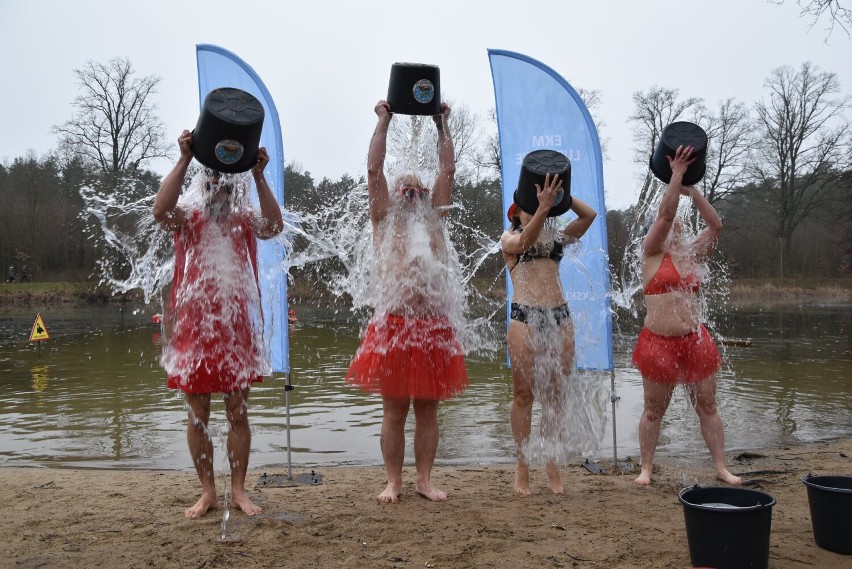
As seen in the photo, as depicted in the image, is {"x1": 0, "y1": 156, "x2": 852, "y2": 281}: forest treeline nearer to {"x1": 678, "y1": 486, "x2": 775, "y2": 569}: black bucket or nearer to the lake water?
the lake water

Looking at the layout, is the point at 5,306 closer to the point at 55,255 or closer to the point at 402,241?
the point at 55,255

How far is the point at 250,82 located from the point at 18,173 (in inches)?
1511

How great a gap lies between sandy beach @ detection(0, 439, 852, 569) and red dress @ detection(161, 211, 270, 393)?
0.75 meters

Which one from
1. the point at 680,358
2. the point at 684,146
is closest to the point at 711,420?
the point at 680,358

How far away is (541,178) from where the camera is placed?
3955 mm

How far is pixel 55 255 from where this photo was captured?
109 ft

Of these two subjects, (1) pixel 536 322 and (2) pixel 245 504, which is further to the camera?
(1) pixel 536 322

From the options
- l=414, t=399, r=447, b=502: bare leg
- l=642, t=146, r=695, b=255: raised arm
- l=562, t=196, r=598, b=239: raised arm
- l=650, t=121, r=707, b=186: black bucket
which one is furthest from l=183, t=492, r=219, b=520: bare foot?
l=650, t=121, r=707, b=186: black bucket

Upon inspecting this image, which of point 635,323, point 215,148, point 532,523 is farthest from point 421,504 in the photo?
point 635,323

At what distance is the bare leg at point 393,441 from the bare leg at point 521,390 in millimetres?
687

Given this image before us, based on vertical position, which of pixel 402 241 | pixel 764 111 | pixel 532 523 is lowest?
pixel 532 523

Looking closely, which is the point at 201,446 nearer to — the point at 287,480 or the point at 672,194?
the point at 287,480

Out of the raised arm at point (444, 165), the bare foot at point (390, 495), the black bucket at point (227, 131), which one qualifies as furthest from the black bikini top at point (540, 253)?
the black bucket at point (227, 131)

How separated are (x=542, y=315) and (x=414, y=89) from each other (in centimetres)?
149
